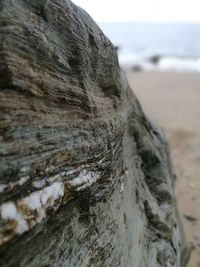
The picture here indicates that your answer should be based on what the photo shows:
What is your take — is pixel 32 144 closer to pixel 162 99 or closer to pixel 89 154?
pixel 89 154

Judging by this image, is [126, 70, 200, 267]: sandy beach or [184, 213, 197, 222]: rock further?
[126, 70, 200, 267]: sandy beach

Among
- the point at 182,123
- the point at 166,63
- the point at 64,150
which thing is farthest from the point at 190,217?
the point at 166,63

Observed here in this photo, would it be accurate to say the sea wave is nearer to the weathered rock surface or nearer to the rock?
the rock

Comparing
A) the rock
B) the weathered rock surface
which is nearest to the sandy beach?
the rock

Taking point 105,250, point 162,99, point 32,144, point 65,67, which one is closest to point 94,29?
point 65,67

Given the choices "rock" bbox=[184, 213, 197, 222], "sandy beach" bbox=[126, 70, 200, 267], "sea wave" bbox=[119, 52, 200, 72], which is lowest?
"rock" bbox=[184, 213, 197, 222]

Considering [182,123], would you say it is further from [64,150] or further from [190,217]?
[64,150]

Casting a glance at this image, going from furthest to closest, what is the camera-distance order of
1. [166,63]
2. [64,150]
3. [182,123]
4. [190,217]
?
[166,63] → [182,123] → [190,217] → [64,150]
